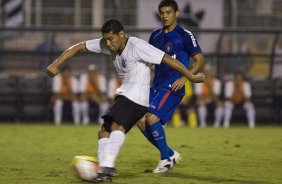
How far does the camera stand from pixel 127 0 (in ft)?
74.7

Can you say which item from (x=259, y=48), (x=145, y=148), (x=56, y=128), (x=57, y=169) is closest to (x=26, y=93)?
(x=56, y=128)

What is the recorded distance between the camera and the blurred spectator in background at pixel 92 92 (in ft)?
74.3

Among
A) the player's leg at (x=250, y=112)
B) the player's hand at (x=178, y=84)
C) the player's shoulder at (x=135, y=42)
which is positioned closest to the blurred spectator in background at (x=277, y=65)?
the player's leg at (x=250, y=112)

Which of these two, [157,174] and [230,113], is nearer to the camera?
[157,174]

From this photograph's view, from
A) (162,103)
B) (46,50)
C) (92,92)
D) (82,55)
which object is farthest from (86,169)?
(82,55)

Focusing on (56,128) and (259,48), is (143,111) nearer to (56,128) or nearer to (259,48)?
(56,128)

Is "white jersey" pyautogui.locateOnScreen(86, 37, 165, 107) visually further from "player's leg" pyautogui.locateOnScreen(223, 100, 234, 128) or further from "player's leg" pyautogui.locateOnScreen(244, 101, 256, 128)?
"player's leg" pyautogui.locateOnScreen(223, 100, 234, 128)

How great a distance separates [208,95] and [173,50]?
42.2ft

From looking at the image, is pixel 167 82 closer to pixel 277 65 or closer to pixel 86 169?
pixel 86 169

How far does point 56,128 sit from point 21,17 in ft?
14.5

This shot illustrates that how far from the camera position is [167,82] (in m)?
9.80

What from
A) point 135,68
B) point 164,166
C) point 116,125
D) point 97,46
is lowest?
point 164,166

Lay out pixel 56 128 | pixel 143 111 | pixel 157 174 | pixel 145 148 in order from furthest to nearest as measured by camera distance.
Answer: pixel 56 128, pixel 145 148, pixel 157 174, pixel 143 111

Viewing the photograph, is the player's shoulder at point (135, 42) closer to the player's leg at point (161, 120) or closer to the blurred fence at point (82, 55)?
the player's leg at point (161, 120)
